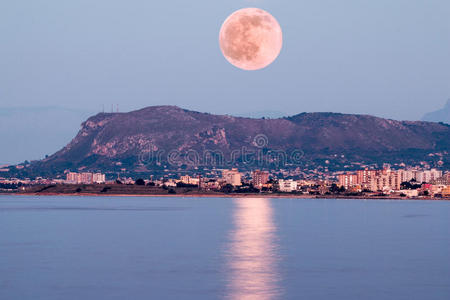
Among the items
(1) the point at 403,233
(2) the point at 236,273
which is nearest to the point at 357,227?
(1) the point at 403,233

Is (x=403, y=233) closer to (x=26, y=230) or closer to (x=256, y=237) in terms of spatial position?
(x=256, y=237)

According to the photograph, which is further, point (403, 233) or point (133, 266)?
point (403, 233)

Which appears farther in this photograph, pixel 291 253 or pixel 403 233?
pixel 403 233

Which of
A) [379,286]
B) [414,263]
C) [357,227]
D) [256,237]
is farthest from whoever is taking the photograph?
[357,227]

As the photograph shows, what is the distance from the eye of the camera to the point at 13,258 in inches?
1969

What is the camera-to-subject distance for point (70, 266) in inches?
1811

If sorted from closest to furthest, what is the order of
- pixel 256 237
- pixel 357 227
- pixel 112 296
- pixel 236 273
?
pixel 112 296 < pixel 236 273 < pixel 256 237 < pixel 357 227

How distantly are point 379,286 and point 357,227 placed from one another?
49186 mm

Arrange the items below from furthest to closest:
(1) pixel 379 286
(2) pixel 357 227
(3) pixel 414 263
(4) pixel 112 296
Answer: (2) pixel 357 227, (3) pixel 414 263, (1) pixel 379 286, (4) pixel 112 296

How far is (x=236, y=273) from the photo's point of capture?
142ft

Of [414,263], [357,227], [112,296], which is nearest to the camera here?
[112,296]

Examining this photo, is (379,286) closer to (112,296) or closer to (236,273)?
(236,273)

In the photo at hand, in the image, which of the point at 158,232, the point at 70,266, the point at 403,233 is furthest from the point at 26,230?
the point at 403,233

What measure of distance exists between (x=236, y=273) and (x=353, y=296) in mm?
9986
